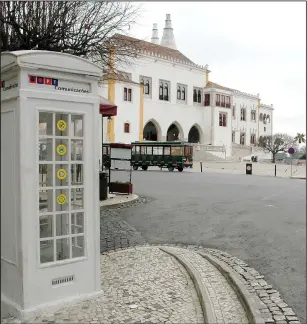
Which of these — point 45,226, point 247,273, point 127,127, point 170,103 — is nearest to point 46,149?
point 45,226

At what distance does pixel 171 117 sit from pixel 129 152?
40116 millimetres

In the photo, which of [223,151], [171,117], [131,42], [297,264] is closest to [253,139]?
[223,151]

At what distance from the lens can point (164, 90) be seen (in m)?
52.3

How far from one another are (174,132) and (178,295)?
53.0 m

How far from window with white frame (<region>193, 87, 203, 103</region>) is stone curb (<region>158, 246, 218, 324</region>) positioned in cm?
5211

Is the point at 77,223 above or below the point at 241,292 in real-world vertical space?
above

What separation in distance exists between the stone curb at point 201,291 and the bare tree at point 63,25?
729 centimetres

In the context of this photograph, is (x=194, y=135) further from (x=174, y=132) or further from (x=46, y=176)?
(x=46, y=176)

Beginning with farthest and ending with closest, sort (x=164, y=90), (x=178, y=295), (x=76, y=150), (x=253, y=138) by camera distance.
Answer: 1. (x=253, y=138)
2. (x=164, y=90)
3. (x=178, y=295)
4. (x=76, y=150)

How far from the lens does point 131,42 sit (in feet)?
48.1

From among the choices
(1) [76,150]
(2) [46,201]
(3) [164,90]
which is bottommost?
(2) [46,201]

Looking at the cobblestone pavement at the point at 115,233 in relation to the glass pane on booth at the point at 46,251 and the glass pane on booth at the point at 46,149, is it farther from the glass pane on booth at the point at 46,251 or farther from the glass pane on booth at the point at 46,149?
the glass pane on booth at the point at 46,149

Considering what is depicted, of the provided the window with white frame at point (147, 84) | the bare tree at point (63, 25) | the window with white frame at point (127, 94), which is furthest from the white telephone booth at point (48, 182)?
the window with white frame at point (147, 84)

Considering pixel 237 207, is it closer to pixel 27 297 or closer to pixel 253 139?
pixel 27 297
